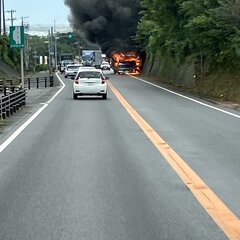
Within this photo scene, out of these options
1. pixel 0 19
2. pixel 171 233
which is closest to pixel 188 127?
pixel 171 233

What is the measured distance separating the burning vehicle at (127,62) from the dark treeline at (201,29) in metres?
32.6

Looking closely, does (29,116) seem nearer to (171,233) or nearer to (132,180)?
(132,180)

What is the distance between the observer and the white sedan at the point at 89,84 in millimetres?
29406

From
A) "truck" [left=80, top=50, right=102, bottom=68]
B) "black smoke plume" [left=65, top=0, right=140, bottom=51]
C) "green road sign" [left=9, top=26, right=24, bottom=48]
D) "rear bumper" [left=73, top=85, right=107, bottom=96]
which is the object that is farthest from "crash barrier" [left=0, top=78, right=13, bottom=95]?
"truck" [left=80, top=50, right=102, bottom=68]

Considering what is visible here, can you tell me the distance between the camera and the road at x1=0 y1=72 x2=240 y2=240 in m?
5.91

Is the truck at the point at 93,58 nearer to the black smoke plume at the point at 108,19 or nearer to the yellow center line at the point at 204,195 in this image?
the black smoke plume at the point at 108,19

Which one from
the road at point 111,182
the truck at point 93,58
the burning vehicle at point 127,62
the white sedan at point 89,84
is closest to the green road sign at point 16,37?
the white sedan at point 89,84

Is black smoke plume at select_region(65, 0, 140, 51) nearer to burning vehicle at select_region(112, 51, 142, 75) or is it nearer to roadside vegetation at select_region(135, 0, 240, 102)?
burning vehicle at select_region(112, 51, 142, 75)

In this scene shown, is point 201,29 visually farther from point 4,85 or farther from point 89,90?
point 4,85

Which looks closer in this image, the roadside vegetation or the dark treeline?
the dark treeline

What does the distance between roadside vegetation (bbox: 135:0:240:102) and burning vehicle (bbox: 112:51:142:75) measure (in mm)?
32974

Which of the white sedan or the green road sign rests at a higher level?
the green road sign

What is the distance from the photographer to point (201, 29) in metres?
30.3

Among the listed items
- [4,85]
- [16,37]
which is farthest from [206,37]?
[4,85]
